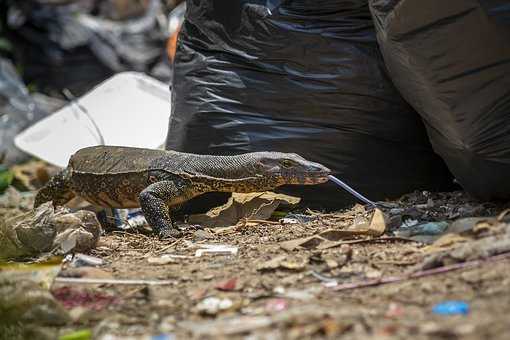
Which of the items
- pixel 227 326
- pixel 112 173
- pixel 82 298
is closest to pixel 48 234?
pixel 112 173

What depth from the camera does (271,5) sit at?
12.6ft

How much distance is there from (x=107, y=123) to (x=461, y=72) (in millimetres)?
2249

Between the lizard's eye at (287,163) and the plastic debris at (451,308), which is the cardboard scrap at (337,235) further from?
the plastic debris at (451,308)

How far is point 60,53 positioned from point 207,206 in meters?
3.91

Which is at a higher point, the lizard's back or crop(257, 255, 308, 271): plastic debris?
crop(257, 255, 308, 271): plastic debris

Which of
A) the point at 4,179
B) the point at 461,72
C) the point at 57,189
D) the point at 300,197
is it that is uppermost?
the point at 461,72

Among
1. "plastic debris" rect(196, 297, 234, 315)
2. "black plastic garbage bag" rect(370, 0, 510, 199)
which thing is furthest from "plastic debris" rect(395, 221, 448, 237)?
"plastic debris" rect(196, 297, 234, 315)

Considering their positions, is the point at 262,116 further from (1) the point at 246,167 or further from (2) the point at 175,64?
(2) the point at 175,64

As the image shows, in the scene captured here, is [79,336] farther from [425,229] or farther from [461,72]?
Result: [461,72]

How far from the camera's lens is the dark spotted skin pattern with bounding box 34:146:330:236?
12.2ft

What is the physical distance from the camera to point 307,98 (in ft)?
12.6

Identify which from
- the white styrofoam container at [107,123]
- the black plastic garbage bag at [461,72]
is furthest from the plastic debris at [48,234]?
the black plastic garbage bag at [461,72]

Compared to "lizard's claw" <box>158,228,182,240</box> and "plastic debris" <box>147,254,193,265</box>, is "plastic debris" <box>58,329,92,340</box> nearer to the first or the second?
"plastic debris" <box>147,254,193,265</box>

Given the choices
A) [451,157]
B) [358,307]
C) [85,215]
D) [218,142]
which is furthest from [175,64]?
[358,307]
